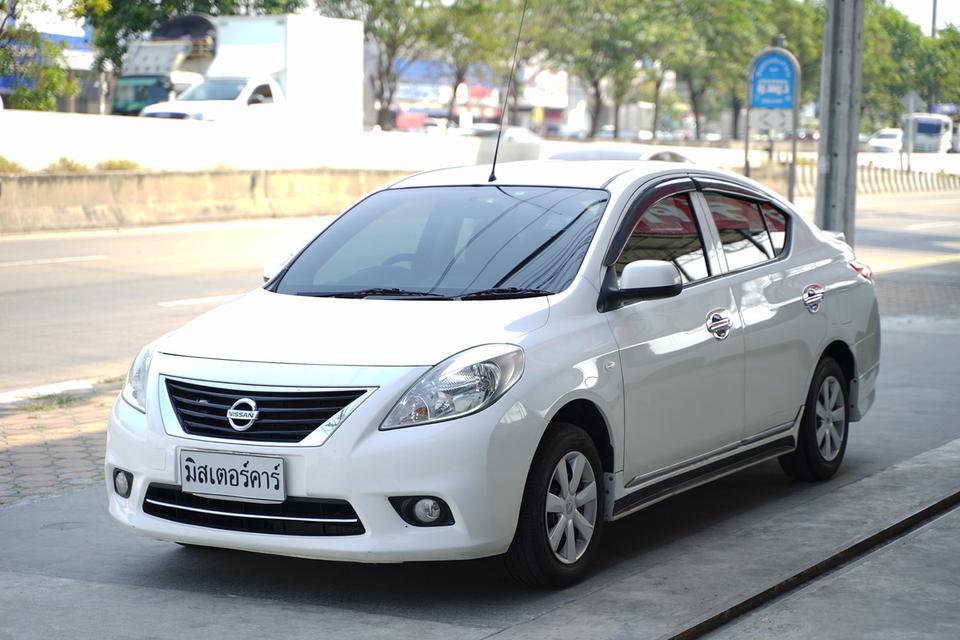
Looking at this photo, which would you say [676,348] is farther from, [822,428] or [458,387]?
[822,428]

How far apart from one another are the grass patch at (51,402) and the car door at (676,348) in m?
4.46

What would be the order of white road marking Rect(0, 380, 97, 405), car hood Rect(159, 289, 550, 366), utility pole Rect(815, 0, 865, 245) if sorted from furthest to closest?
1. utility pole Rect(815, 0, 865, 245)
2. white road marking Rect(0, 380, 97, 405)
3. car hood Rect(159, 289, 550, 366)

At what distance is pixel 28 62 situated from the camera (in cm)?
2630

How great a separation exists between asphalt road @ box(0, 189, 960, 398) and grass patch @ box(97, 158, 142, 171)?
1600mm

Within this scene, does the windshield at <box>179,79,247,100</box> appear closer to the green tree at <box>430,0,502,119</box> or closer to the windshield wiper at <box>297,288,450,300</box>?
the green tree at <box>430,0,502,119</box>

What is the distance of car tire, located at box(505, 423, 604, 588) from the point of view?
17.1ft

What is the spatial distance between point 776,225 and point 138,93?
32929 mm

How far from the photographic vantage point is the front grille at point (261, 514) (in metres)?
5.05

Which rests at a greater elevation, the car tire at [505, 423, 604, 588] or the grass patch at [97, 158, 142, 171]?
the grass patch at [97, 158, 142, 171]

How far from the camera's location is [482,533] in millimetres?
5051

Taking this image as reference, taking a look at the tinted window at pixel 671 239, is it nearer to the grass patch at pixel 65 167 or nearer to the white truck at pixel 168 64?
the grass patch at pixel 65 167

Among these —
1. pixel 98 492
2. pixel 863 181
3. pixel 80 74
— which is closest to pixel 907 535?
pixel 98 492

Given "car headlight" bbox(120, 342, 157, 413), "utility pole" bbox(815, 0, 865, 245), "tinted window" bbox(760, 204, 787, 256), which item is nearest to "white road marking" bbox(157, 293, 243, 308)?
"utility pole" bbox(815, 0, 865, 245)

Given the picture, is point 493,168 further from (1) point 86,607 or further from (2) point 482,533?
(1) point 86,607
